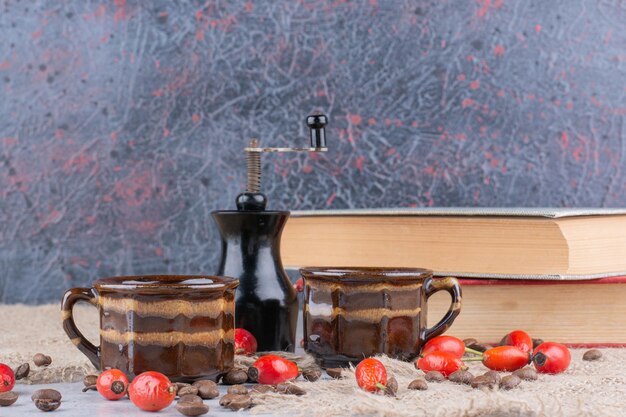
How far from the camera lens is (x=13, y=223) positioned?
4.91ft

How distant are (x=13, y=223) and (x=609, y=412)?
1.17 m

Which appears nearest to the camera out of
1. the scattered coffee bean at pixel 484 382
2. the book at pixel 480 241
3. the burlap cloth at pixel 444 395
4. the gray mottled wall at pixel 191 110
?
the burlap cloth at pixel 444 395

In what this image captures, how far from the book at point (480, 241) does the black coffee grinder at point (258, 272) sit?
19cm

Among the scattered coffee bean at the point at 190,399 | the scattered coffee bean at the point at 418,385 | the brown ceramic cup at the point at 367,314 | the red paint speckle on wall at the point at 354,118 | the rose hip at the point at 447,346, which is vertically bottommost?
the scattered coffee bean at the point at 418,385

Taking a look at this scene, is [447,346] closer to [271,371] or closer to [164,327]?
[271,371]

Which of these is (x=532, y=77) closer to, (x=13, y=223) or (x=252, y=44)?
(x=252, y=44)

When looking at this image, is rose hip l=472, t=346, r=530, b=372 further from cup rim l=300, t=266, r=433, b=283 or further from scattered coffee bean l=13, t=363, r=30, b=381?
scattered coffee bean l=13, t=363, r=30, b=381

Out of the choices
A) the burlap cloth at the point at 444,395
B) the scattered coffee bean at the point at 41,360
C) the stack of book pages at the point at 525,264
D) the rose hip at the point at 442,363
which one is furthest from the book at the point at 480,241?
the scattered coffee bean at the point at 41,360

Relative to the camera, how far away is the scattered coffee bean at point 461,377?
785mm

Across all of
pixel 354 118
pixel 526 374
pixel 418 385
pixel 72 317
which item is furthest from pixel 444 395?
pixel 354 118

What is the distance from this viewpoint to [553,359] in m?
0.86

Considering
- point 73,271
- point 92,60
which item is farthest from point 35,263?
point 92,60

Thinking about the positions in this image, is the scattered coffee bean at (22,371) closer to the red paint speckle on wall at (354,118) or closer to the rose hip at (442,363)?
the rose hip at (442,363)

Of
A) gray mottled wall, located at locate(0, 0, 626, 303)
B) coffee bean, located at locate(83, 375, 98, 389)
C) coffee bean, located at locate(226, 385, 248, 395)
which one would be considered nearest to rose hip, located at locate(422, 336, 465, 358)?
coffee bean, located at locate(226, 385, 248, 395)
